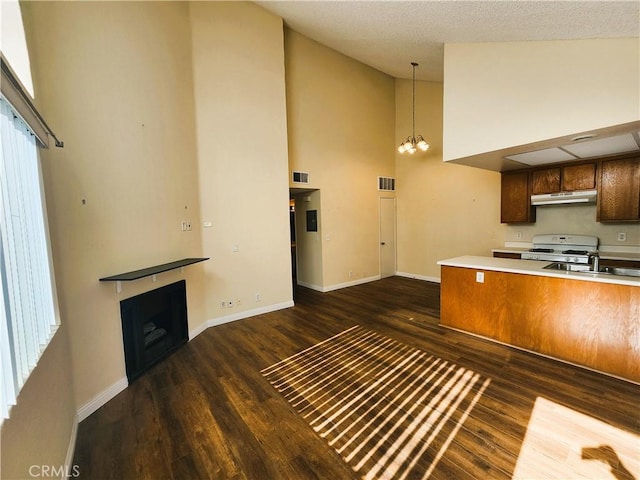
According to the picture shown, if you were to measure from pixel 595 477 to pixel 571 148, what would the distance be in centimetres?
Result: 338

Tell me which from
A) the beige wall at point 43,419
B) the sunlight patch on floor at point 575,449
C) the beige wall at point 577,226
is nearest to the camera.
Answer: the beige wall at point 43,419

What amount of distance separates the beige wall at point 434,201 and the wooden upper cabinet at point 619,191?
1564mm

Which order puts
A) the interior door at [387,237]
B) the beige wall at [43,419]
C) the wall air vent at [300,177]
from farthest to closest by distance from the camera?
the interior door at [387,237]
the wall air vent at [300,177]
the beige wall at [43,419]

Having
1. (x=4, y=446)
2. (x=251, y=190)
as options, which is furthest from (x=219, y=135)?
(x=4, y=446)

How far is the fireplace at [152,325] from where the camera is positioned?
9.09 feet

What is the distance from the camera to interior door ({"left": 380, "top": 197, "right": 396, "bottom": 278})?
276 inches

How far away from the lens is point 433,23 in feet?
10.9

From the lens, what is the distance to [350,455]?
1841 millimetres

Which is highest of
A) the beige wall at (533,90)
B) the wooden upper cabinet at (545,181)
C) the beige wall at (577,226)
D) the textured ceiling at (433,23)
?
the textured ceiling at (433,23)

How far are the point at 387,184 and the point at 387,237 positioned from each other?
1.35 m

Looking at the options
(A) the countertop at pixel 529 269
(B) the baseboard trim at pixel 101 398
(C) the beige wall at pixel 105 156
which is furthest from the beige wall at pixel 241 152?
(A) the countertop at pixel 529 269

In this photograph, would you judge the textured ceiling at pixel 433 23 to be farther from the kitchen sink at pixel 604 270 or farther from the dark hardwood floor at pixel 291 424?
the dark hardwood floor at pixel 291 424

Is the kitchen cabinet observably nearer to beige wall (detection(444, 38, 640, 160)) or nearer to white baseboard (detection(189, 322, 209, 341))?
beige wall (detection(444, 38, 640, 160))

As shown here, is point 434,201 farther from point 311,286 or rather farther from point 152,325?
point 152,325
